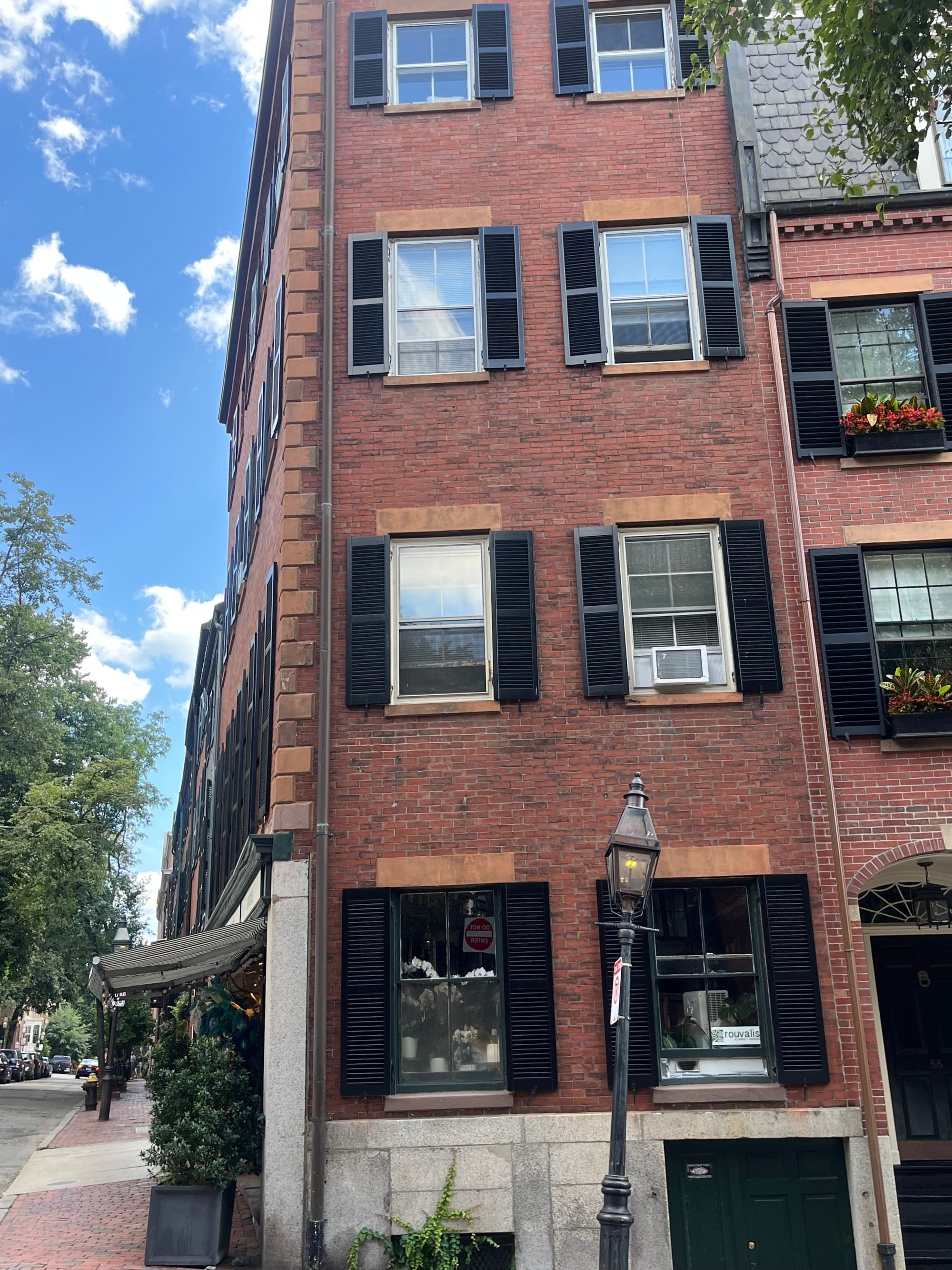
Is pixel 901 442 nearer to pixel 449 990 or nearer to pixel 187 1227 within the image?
pixel 449 990

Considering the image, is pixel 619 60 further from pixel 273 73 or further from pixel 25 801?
pixel 25 801

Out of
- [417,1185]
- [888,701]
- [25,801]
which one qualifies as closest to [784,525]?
[888,701]

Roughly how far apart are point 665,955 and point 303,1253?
4268 mm

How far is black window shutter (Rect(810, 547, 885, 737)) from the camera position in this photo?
11789 millimetres

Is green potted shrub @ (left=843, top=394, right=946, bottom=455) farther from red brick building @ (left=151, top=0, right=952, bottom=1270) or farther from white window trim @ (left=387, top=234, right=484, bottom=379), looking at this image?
white window trim @ (left=387, top=234, right=484, bottom=379)

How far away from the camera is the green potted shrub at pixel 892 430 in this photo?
40.9ft

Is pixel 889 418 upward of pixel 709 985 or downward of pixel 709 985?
upward

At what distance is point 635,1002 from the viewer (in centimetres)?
1102

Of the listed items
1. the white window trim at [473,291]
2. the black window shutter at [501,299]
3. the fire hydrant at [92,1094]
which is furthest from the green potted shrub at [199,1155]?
the fire hydrant at [92,1094]

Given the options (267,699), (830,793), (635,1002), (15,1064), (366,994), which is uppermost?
(267,699)

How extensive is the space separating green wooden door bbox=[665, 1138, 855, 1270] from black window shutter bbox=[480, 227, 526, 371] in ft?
27.3

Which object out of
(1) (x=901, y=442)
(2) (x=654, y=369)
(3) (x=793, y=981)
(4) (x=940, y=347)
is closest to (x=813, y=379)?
(1) (x=901, y=442)

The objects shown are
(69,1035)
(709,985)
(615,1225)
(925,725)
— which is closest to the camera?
(615,1225)

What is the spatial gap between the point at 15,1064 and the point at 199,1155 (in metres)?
52.8
